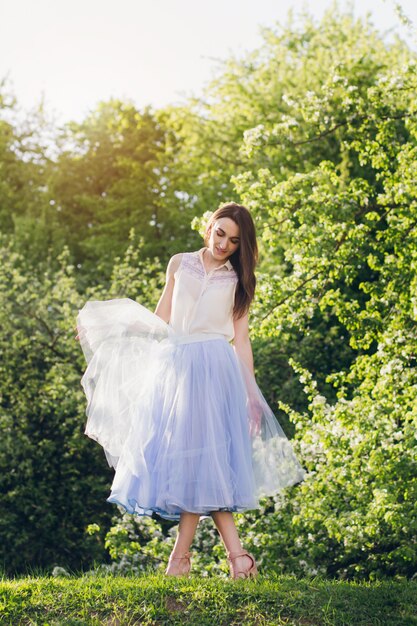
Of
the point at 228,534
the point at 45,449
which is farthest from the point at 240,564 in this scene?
the point at 45,449

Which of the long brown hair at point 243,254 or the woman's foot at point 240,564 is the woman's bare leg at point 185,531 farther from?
the long brown hair at point 243,254

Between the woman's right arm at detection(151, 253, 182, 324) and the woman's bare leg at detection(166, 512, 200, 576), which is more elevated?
the woman's right arm at detection(151, 253, 182, 324)

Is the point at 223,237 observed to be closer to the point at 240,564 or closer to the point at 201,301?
the point at 201,301

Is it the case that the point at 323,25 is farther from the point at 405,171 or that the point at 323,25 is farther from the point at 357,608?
the point at 357,608

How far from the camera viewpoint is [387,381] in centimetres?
841

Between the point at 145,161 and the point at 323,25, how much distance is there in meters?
7.42

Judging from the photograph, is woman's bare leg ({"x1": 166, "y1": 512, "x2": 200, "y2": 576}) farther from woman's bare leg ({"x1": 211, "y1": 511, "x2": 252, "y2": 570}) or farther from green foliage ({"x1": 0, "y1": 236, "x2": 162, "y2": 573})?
green foliage ({"x1": 0, "y1": 236, "x2": 162, "y2": 573})

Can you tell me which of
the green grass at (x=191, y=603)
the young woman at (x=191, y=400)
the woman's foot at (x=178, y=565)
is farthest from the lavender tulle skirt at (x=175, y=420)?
the green grass at (x=191, y=603)

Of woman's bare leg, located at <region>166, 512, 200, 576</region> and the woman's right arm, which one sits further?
the woman's right arm

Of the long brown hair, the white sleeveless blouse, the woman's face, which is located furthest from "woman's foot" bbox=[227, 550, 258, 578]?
the woman's face

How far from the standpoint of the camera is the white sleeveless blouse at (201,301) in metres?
5.21

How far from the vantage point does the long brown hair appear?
530cm

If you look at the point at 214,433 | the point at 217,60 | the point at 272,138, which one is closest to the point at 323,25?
the point at 217,60

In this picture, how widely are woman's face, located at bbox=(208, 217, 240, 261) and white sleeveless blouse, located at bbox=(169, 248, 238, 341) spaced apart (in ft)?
0.38
